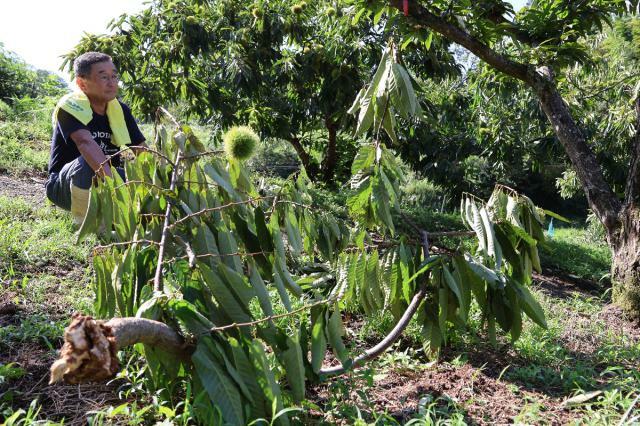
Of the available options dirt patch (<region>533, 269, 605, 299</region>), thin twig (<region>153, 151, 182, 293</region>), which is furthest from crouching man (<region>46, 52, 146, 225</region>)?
dirt patch (<region>533, 269, 605, 299</region>)

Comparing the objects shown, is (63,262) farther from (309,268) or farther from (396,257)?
(396,257)

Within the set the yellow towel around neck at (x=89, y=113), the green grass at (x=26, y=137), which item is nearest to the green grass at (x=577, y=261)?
the yellow towel around neck at (x=89, y=113)

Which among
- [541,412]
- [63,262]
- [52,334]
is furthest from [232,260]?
[63,262]

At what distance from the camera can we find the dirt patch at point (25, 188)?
4.38 meters

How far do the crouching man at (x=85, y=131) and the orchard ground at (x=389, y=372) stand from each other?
1.47 feet

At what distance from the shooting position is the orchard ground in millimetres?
1762

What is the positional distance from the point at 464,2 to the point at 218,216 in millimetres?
1928

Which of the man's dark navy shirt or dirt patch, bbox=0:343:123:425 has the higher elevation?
the man's dark navy shirt

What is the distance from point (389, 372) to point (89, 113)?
6.57ft

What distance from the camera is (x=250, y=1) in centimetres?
662

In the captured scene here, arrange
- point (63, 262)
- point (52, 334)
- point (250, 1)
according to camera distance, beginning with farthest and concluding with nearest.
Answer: point (250, 1) → point (63, 262) → point (52, 334)

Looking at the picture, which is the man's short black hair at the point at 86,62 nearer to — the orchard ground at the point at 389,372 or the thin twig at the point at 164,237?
the orchard ground at the point at 389,372

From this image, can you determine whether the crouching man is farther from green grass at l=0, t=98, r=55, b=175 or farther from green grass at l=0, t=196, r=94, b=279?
green grass at l=0, t=98, r=55, b=175

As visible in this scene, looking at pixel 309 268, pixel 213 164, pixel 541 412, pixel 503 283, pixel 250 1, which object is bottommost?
pixel 541 412
